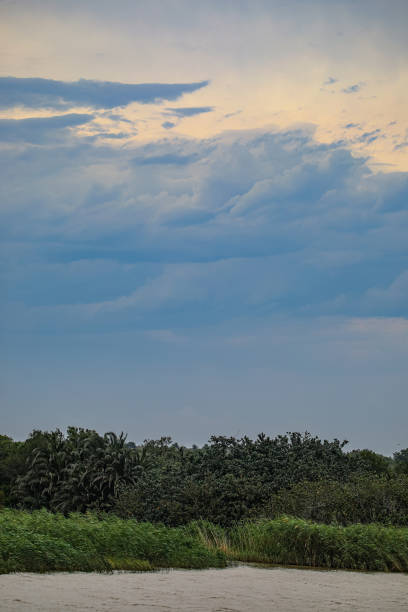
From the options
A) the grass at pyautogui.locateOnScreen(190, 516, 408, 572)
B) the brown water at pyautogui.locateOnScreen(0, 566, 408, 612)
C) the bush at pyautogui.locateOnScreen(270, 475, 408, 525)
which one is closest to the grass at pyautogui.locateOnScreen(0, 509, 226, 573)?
the brown water at pyautogui.locateOnScreen(0, 566, 408, 612)

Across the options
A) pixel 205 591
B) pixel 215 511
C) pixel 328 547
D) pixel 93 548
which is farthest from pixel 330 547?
pixel 215 511

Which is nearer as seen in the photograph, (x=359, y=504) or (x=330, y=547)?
(x=330, y=547)

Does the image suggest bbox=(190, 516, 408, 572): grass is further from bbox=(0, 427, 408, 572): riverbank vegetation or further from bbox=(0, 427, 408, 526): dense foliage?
bbox=(0, 427, 408, 526): dense foliage

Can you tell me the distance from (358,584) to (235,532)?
6.80 m

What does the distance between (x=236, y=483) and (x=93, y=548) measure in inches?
353

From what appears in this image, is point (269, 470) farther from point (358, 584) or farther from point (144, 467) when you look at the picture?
point (358, 584)

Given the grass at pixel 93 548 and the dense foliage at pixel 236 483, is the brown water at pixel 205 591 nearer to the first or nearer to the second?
the grass at pixel 93 548

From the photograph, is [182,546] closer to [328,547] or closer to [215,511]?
[328,547]

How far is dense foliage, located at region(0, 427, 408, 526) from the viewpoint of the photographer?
71.1ft

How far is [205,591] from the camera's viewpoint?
1321 cm

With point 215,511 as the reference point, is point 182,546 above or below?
below

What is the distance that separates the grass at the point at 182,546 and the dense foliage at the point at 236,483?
108 inches

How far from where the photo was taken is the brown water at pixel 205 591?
37.9 feet

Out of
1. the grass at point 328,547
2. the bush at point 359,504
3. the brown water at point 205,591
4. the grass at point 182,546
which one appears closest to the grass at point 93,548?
the grass at point 182,546
